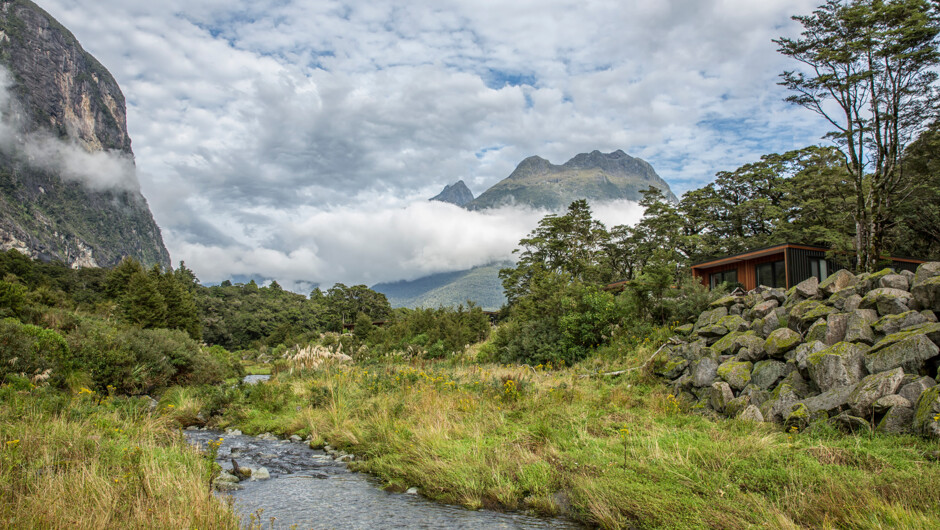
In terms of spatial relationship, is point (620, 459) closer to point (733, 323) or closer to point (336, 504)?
point (336, 504)

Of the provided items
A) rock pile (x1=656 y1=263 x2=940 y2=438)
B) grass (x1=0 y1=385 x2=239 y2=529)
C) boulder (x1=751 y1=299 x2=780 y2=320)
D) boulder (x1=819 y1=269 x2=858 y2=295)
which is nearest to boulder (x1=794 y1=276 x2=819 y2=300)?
rock pile (x1=656 y1=263 x2=940 y2=438)

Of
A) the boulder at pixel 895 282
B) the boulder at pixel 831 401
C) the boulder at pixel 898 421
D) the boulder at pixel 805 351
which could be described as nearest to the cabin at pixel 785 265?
the boulder at pixel 895 282

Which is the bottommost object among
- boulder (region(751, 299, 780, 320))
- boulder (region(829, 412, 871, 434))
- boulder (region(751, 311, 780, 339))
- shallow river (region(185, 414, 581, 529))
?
shallow river (region(185, 414, 581, 529))

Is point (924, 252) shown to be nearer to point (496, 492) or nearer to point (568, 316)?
point (568, 316)

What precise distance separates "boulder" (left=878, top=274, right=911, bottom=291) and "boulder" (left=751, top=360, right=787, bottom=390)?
2828 millimetres

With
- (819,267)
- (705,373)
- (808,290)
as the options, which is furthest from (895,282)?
(819,267)

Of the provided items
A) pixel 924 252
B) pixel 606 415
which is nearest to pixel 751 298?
pixel 606 415

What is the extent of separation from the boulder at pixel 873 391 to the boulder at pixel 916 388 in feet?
0.43

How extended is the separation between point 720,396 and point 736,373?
0.87 meters

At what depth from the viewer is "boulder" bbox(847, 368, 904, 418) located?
8.24 meters

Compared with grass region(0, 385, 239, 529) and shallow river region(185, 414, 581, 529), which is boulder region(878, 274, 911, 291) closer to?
shallow river region(185, 414, 581, 529)

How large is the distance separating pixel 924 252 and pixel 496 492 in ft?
128

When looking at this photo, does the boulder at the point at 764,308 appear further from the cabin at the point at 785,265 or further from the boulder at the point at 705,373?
the cabin at the point at 785,265

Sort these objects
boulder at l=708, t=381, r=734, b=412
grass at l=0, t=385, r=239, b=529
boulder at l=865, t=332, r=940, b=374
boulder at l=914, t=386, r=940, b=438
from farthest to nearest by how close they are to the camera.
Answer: boulder at l=708, t=381, r=734, b=412 < boulder at l=865, t=332, r=940, b=374 < boulder at l=914, t=386, r=940, b=438 < grass at l=0, t=385, r=239, b=529
